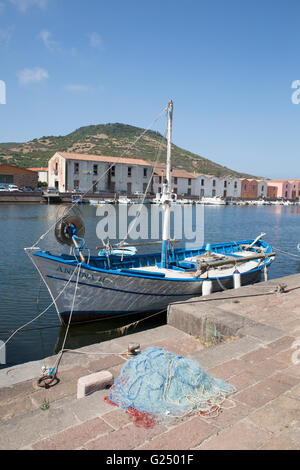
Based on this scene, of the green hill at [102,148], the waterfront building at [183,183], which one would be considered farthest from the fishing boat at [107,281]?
the green hill at [102,148]

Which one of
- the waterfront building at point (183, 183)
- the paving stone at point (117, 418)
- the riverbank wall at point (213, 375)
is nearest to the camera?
the riverbank wall at point (213, 375)

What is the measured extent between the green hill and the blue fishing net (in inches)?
3519

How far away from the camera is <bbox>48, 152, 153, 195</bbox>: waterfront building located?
65500mm

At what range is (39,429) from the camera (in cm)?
Answer: 388

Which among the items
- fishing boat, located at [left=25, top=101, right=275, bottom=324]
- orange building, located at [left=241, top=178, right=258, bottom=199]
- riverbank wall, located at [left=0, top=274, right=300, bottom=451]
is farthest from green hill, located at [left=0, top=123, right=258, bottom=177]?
riverbank wall, located at [left=0, top=274, right=300, bottom=451]

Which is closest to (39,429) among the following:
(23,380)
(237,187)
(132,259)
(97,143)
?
(23,380)

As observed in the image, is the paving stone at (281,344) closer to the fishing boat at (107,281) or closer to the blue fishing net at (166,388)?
the blue fishing net at (166,388)

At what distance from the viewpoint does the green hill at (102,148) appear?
10756cm

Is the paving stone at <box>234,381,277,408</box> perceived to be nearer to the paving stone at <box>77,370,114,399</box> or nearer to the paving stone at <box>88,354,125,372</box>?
the paving stone at <box>77,370,114,399</box>

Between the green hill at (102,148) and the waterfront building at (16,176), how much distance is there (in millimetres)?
30510

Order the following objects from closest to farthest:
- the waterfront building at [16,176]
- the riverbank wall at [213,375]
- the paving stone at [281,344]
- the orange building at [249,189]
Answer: the riverbank wall at [213,375], the paving stone at [281,344], the waterfront building at [16,176], the orange building at [249,189]

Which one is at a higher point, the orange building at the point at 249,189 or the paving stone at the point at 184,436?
the orange building at the point at 249,189

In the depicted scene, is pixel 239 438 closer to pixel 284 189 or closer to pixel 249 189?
pixel 249 189
